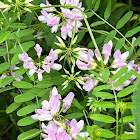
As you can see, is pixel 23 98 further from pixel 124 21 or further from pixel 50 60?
pixel 124 21

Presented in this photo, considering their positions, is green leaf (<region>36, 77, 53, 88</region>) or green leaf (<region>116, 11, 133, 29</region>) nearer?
green leaf (<region>36, 77, 53, 88</region>)

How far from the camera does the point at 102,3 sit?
4.35 ft

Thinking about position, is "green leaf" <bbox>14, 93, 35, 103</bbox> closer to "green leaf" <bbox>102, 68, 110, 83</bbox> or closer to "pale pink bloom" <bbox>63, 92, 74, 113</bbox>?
"pale pink bloom" <bbox>63, 92, 74, 113</bbox>

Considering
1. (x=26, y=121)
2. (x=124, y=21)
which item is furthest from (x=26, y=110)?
(x=124, y=21)

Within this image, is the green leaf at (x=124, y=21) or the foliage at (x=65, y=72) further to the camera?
the green leaf at (x=124, y=21)

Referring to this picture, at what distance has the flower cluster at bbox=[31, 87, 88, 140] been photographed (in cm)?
74

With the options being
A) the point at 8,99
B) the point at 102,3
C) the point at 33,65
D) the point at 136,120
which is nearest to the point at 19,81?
the point at 33,65

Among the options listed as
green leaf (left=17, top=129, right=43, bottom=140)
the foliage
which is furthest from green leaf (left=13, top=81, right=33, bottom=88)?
green leaf (left=17, top=129, right=43, bottom=140)

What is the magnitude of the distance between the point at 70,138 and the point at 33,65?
20cm

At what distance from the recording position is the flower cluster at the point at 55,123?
0.74 m

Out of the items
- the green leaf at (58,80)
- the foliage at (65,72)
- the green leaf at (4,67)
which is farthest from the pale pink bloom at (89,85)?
the green leaf at (4,67)

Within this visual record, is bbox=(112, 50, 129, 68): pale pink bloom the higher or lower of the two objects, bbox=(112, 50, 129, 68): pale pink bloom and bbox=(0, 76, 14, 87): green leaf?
the higher

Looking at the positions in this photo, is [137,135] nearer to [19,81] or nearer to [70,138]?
[70,138]

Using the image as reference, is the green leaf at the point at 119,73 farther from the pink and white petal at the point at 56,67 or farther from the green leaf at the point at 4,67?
the green leaf at the point at 4,67
